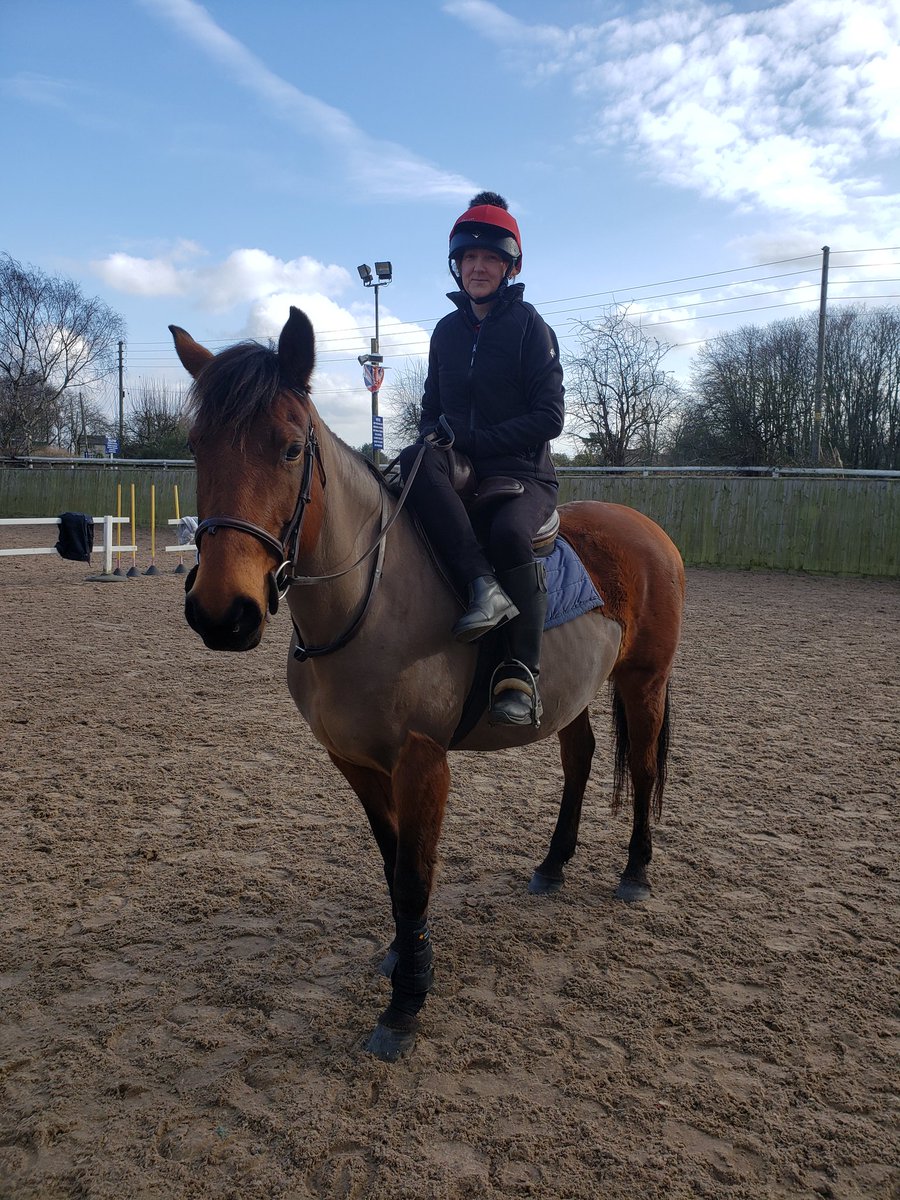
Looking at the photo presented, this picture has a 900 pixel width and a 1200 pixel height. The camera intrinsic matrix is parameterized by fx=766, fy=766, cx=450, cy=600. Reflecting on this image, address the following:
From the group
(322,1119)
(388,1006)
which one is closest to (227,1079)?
(322,1119)

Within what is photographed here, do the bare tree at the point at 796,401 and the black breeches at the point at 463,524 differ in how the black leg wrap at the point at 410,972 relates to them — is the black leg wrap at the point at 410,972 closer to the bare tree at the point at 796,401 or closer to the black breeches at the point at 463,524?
the black breeches at the point at 463,524

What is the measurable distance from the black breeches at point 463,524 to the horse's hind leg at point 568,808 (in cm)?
116

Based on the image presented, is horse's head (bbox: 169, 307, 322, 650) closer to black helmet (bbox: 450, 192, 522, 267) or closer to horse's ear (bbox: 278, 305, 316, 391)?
horse's ear (bbox: 278, 305, 316, 391)

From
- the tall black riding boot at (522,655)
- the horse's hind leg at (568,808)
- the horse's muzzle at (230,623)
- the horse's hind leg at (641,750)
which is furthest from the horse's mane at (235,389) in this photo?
the horse's hind leg at (641,750)

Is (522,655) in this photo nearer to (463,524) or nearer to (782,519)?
(463,524)

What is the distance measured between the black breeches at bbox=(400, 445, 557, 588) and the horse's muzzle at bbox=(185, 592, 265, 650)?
87 cm

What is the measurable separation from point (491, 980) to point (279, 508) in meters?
1.95

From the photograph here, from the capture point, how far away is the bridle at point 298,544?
194 cm

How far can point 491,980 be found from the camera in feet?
9.42

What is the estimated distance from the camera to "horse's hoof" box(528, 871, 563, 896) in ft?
11.6

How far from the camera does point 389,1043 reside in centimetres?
246

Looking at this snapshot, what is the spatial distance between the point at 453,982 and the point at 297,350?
89.9 inches

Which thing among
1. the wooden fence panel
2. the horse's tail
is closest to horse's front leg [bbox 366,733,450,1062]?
the horse's tail

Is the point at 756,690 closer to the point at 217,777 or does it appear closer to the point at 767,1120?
the point at 217,777
